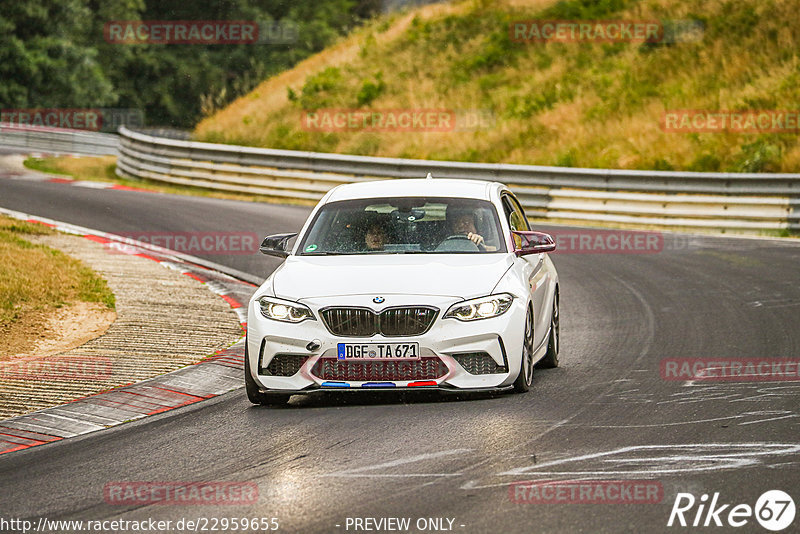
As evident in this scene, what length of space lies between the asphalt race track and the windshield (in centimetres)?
122

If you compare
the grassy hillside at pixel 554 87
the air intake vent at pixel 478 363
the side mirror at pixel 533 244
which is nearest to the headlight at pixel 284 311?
the air intake vent at pixel 478 363

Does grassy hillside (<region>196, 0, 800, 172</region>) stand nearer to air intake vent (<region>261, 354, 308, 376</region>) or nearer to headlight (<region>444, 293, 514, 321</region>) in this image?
headlight (<region>444, 293, 514, 321</region>)

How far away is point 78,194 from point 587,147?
11.9 meters

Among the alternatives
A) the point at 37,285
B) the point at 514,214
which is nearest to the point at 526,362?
the point at 514,214

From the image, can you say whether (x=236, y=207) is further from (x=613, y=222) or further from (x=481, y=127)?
(x=481, y=127)

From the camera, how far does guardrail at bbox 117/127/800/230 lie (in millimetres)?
21750

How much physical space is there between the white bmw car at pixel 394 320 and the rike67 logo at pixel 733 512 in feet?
8.55

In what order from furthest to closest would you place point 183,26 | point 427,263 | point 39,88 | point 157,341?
1. point 183,26
2. point 39,88
3. point 157,341
4. point 427,263

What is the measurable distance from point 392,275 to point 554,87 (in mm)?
25546

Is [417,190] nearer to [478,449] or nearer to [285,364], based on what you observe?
[285,364]

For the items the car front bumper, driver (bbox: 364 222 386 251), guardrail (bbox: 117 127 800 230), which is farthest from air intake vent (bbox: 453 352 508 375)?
guardrail (bbox: 117 127 800 230)

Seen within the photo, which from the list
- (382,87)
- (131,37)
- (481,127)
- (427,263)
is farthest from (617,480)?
(131,37)

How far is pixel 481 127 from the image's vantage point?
3206 centimetres

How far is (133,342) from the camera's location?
11.2m
